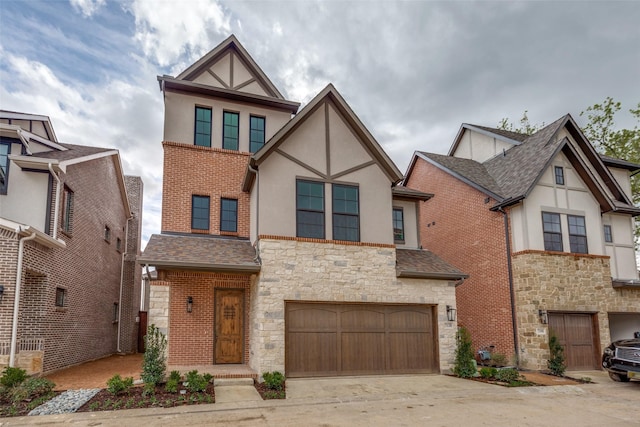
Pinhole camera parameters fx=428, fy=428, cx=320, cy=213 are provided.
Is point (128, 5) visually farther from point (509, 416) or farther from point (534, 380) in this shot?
point (534, 380)

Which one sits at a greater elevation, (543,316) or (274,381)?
(543,316)

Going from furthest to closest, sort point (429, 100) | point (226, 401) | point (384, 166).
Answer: point (429, 100)
point (384, 166)
point (226, 401)

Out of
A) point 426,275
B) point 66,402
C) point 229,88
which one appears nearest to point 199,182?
point 229,88

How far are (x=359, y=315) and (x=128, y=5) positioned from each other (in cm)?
1119

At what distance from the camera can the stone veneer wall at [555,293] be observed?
45.4 ft

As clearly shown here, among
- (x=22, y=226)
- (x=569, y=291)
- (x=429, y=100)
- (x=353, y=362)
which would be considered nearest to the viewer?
(x=22, y=226)

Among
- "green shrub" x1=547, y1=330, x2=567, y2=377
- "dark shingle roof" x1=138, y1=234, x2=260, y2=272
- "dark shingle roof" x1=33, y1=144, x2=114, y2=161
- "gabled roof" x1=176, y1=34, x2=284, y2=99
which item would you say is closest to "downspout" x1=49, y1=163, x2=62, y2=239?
"dark shingle roof" x1=33, y1=144, x2=114, y2=161

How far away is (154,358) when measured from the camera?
32.4 ft

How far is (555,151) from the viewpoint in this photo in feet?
49.6

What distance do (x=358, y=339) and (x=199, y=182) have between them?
685 cm

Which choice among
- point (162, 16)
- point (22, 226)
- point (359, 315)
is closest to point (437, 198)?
point (359, 315)

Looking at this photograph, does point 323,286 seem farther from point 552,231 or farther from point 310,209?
point 552,231

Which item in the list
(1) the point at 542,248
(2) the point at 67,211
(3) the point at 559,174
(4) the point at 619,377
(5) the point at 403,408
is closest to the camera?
(5) the point at 403,408

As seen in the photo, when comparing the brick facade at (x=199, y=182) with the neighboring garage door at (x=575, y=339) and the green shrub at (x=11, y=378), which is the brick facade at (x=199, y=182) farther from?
the neighboring garage door at (x=575, y=339)
